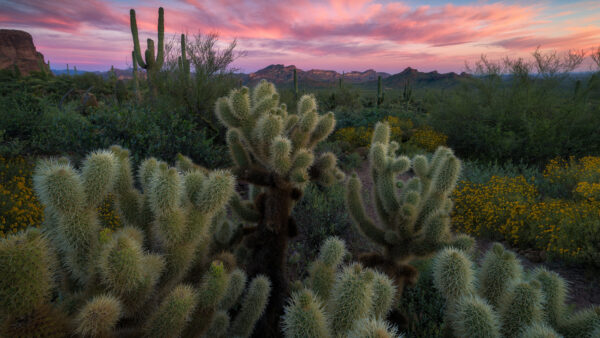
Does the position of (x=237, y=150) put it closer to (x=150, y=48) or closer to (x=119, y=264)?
(x=119, y=264)

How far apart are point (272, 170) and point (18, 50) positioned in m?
54.2

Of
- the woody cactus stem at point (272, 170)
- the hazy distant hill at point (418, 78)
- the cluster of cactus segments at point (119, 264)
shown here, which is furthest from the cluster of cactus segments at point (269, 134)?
the hazy distant hill at point (418, 78)

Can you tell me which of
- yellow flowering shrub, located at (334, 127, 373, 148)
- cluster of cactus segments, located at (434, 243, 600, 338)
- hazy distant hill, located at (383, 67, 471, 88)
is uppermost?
hazy distant hill, located at (383, 67, 471, 88)

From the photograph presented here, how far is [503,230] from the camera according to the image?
551 centimetres

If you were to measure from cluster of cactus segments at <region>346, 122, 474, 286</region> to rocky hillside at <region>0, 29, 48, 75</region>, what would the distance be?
161 ft

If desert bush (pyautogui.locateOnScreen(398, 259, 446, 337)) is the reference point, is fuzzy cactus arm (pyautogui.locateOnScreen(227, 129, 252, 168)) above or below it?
above

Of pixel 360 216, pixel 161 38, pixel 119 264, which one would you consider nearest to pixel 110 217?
pixel 360 216

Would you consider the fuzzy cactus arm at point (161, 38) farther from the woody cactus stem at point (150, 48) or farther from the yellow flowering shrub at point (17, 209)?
the yellow flowering shrub at point (17, 209)

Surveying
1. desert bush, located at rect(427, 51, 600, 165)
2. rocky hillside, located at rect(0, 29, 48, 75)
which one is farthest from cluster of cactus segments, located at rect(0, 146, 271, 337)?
rocky hillside, located at rect(0, 29, 48, 75)

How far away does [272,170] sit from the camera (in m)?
2.78

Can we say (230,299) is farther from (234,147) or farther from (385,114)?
(385,114)

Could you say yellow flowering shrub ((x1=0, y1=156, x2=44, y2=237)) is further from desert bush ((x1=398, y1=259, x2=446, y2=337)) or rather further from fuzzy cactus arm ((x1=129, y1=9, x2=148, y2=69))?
fuzzy cactus arm ((x1=129, y1=9, x2=148, y2=69))

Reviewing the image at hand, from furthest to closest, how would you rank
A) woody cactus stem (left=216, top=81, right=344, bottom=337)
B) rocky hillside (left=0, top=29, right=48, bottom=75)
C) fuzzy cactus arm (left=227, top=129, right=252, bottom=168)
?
rocky hillside (left=0, top=29, right=48, bottom=75) → fuzzy cactus arm (left=227, top=129, right=252, bottom=168) → woody cactus stem (left=216, top=81, right=344, bottom=337)

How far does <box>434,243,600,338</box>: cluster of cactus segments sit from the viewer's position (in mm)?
1354
